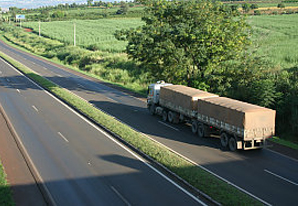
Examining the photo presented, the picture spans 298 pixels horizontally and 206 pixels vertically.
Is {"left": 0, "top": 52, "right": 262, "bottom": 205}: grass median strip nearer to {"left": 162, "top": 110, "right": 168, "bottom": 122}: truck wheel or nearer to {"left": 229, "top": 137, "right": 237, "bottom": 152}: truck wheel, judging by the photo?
{"left": 229, "top": 137, "right": 237, "bottom": 152}: truck wheel

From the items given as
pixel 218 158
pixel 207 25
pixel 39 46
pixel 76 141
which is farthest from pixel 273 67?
pixel 39 46

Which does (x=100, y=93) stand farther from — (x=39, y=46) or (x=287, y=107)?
(x=39, y=46)

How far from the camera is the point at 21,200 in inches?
540

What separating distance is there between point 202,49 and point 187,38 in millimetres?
2137

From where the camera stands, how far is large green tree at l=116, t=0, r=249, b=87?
30.9 m

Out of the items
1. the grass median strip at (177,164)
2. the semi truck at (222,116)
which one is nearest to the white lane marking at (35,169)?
the grass median strip at (177,164)

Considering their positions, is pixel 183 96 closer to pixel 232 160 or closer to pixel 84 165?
pixel 232 160

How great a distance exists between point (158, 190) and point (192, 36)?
18422 mm

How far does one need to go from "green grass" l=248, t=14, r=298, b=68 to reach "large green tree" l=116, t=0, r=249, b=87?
20.7ft

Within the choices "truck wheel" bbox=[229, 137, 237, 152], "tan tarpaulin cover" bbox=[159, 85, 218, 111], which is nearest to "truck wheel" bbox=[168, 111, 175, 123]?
"tan tarpaulin cover" bbox=[159, 85, 218, 111]

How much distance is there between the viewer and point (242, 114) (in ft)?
63.3

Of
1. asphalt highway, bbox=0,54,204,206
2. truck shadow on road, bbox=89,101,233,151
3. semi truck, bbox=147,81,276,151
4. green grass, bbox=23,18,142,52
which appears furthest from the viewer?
green grass, bbox=23,18,142,52

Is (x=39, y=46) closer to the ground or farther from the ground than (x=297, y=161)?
farther from the ground

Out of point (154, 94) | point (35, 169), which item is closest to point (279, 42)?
point (154, 94)
